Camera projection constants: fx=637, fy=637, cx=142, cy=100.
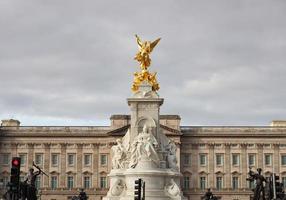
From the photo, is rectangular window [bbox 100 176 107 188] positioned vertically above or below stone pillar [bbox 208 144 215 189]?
below

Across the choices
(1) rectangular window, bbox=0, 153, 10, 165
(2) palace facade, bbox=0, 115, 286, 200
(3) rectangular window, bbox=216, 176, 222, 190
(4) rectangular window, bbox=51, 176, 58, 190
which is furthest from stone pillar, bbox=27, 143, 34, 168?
(3) rectangular window, bbox=216, 176, 222, 190

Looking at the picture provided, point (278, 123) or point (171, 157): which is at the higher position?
point (278, 123)

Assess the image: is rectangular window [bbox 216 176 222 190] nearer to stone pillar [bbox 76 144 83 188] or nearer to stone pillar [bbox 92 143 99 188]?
stone pillar [bbox 92 143 99 188]

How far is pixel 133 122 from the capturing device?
59.8 metres

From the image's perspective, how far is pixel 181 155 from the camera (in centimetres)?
11544

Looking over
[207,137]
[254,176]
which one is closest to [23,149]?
[207,137]

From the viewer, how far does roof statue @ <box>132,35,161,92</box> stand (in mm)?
60719

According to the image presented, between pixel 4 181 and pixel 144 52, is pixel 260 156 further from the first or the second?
pixel 144 52

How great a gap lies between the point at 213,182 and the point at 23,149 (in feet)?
115

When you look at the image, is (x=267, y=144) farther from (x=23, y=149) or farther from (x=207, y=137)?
(x=23, y=149)

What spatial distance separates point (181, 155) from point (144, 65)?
55933 mm

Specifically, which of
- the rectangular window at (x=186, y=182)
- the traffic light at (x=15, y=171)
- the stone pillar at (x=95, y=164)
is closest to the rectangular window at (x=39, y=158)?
the stone pillar at (x=95, y=164)

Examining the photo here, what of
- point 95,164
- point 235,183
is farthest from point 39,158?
point 235,183

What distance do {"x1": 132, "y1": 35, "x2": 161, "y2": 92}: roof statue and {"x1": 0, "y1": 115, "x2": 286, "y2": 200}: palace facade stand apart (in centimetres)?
5407
